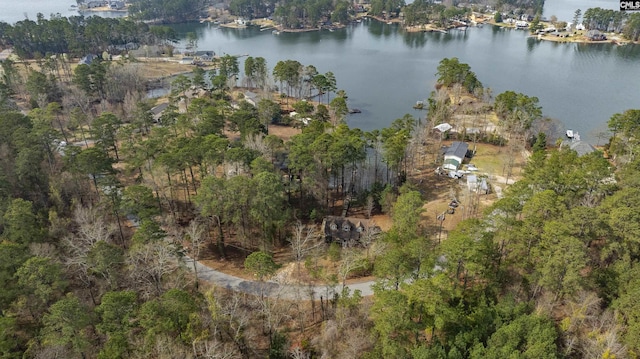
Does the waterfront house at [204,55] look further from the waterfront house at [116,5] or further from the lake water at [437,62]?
the waterfront house at [116,5]

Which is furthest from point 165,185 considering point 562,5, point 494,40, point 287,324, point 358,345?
point 562,5

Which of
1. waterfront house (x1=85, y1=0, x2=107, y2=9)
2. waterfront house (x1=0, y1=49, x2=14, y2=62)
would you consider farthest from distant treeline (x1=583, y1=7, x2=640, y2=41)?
waterfront house (x1=85, y1=0, x2=107, y2=9)

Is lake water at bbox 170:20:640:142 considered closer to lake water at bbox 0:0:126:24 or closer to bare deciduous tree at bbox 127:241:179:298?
bare deciduous tree at bbox 127:241:179:298

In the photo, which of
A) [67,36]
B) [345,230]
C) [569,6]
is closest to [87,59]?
[67,36]

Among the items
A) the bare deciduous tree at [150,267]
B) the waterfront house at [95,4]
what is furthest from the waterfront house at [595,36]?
the waterfront house at [95,4]

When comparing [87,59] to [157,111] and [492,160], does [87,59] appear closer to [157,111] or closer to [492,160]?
[157,111]
